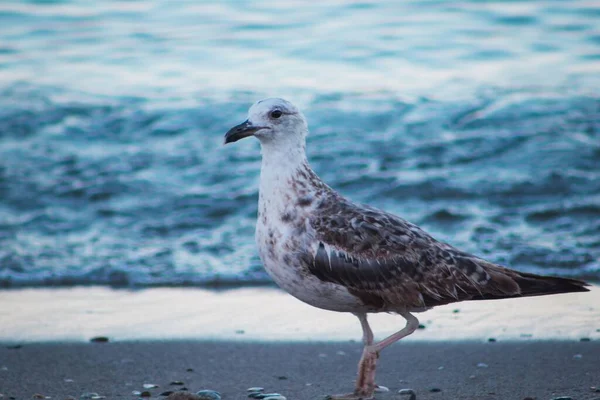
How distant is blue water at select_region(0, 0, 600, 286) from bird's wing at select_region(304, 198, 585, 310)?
2.89m

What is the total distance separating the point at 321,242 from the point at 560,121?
25.1ft

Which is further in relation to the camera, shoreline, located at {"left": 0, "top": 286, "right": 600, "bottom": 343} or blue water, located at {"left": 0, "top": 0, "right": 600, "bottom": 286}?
blue water, located at {"left": 0, "top": 0, "right": 600, "bottom": 286}

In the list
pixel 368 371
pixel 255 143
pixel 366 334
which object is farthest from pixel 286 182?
pixel 255 143

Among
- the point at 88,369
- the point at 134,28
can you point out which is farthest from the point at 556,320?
the point at 134,28

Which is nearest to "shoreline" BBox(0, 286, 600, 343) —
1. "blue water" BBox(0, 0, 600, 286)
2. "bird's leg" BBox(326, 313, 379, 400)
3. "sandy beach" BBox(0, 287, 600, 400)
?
"sandy beach" BBox(0, 287, 600, 400)

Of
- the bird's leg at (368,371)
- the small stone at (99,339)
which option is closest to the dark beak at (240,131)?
the bird's leg at (368,371)

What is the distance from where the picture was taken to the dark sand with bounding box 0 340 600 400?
19.3 feet

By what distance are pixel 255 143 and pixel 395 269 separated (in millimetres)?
7181

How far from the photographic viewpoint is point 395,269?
18.5ft

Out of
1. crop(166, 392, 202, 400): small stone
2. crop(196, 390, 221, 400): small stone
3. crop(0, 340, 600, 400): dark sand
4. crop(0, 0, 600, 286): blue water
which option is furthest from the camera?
crop(0, 0, 600, 286): blue water

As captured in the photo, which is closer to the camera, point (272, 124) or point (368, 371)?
point (368, 371)

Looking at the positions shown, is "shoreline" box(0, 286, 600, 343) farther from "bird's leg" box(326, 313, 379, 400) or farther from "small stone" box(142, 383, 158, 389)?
"bird's leg" box(326, 313, 379, 400)

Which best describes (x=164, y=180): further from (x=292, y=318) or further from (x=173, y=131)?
(x=292, y=318)

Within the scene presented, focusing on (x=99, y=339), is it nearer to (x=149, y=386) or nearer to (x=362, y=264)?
(x=149, y=386)
